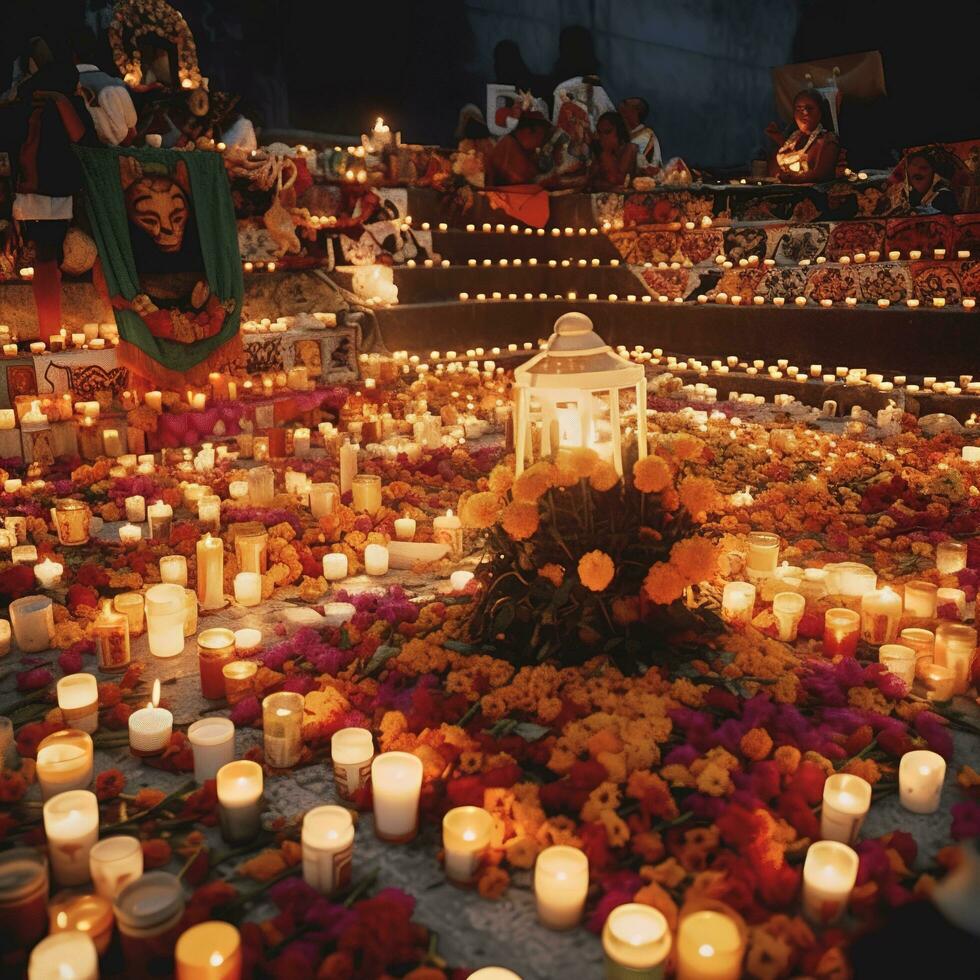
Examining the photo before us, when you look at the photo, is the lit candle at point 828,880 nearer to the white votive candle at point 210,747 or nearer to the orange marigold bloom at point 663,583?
the orange marigold bloom at point 663,583

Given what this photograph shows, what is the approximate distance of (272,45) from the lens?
10.8 meters

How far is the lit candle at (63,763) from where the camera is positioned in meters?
2.19

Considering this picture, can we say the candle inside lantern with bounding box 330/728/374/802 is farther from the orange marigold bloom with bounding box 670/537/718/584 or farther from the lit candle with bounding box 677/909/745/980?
the orange marigold bloom with bounding box 670/537/718/584

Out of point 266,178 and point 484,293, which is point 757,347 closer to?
point 484,293

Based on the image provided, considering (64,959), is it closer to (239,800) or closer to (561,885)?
(239,800)

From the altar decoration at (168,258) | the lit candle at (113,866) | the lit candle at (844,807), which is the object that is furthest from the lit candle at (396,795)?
the altar decoration at (168,258)

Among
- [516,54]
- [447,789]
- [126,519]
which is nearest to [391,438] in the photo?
[126,519]

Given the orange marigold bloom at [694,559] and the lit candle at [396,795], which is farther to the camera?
the orange marigold bloom at [694,559]

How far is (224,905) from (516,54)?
13.3 metres

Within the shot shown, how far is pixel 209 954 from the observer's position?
160 cm

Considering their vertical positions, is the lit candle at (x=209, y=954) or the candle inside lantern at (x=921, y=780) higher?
the lit candle at (x=209, y=954)

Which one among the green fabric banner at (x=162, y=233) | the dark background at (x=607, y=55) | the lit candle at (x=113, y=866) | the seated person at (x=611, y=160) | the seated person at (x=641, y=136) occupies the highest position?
the dark background at (x=607, y=55)

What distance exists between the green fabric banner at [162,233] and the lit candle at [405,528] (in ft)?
11.0

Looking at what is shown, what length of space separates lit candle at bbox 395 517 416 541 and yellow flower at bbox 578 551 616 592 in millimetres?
1666
